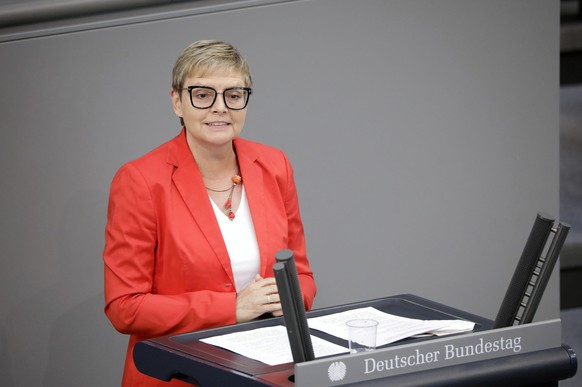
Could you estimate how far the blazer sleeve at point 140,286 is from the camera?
8.46 ft

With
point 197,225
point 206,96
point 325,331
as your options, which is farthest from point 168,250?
point 325,331

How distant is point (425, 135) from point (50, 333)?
1766mm

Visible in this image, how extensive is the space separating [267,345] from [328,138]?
5.92 ft

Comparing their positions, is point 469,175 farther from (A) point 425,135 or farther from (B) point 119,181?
(B) point 119,181

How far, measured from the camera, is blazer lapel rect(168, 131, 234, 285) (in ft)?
8.93

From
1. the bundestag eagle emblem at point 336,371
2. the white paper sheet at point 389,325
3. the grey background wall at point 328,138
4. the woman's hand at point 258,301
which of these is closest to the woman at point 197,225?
the woman's hand at point 258,301

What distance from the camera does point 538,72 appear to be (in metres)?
4.05

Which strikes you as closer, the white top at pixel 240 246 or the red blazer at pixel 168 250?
the red blazer at pixel 168 250

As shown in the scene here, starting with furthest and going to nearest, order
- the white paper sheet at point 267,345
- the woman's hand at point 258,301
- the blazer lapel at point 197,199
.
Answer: the blazer lapel at point 197,199, the woman's hand at point 258,301, the white paper sheet at point 267,345

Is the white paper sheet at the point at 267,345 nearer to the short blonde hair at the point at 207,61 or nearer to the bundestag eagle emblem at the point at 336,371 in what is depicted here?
the bundestag eagle emblem at the point at 336,371

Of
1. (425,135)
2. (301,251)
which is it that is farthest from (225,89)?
(425,135)

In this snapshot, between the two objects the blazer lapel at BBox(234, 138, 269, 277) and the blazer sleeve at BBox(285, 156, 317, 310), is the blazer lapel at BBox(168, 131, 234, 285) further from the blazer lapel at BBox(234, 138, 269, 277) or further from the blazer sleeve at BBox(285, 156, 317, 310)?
the blazer sleeve at BBox(285, 156, 317, 310)

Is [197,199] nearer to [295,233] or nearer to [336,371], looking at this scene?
[295,233]

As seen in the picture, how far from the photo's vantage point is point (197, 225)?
2.72 m
